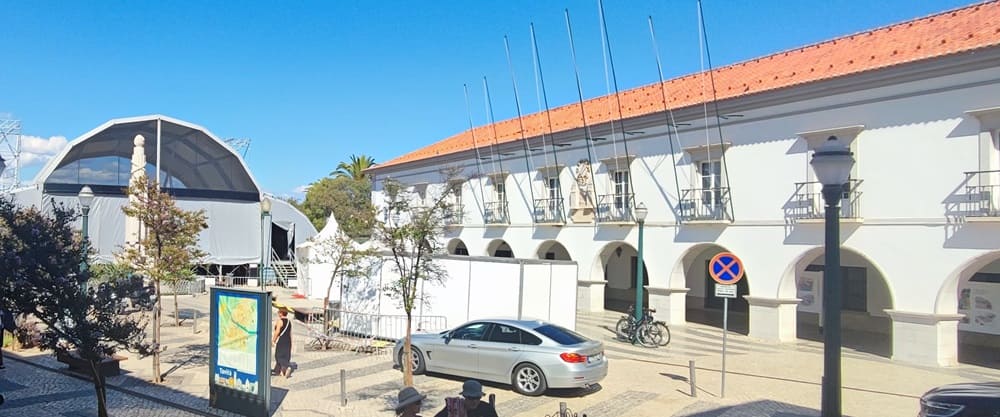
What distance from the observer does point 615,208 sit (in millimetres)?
23844

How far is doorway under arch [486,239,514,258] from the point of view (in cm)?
2983

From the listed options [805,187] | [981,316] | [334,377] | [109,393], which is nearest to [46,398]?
[109,393]

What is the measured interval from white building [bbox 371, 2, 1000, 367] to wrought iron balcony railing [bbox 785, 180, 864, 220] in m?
0.04

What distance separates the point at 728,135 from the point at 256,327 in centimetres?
1512

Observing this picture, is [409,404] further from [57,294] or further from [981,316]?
[981,316]

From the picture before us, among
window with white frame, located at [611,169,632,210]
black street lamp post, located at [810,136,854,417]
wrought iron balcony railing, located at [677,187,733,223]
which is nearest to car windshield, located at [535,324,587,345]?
black street lamp post, located at [810,136,854,417]

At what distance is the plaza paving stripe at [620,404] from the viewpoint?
10.5 meters

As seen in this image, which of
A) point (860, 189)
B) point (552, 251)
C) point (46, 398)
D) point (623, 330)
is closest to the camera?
point (46, 398)

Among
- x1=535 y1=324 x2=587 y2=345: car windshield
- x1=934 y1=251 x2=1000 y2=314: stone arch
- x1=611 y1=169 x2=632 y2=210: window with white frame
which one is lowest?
x1=535 y1=324 x2=587 y2=345: car windshield

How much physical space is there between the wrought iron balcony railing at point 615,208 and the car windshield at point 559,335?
465 inches

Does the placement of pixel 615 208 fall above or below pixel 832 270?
above

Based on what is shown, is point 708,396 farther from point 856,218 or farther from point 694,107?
point 694,107

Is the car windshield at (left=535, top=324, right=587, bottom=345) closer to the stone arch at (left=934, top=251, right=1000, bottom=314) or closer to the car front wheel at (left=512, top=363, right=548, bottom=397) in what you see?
the car front wheel at (left=512, top=363, right=548, bottom=397)

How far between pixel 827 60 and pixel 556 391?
1392 cm
